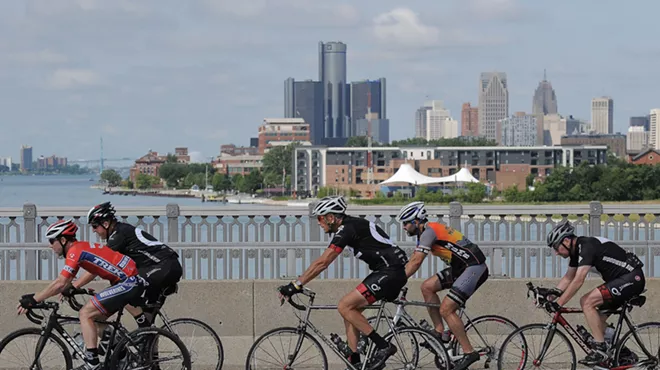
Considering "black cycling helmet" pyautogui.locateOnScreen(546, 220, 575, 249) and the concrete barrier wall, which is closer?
"black cycling helmet" pyautogui.locateOnScreen(546, 220, 575, 249)

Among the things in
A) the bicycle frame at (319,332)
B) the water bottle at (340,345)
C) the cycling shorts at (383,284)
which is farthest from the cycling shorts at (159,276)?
the cycling shorts at (383,284)

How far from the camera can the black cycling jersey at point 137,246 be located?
1043cm

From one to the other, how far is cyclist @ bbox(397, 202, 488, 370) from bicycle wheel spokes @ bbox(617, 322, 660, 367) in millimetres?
1298

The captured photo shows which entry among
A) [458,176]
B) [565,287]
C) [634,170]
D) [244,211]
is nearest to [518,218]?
[244,211]

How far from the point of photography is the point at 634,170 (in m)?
155

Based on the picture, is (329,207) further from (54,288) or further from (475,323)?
(54,288)

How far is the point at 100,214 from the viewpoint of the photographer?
10305 millimetres

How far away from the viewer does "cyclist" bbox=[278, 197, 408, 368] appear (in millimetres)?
10102

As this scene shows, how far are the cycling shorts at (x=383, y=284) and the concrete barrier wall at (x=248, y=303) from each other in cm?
214

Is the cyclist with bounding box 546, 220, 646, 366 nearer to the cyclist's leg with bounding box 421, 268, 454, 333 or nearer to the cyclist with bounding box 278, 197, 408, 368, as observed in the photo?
the cyclist's leg with bounding box 421, 268, 454, 333

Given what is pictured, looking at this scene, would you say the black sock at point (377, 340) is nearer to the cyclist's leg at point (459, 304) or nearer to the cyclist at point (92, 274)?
the cyclist's leg at point (459, 304)

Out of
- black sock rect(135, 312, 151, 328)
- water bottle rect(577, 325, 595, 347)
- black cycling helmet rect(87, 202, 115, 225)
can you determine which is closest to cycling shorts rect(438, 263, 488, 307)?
water bottle rect(577, 325, 595, 347)

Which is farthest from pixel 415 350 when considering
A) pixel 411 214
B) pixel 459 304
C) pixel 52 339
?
pixel 52 339

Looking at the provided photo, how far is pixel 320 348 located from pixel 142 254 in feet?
6.06
